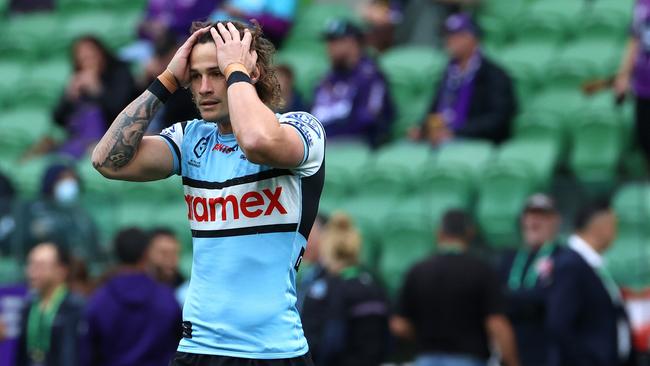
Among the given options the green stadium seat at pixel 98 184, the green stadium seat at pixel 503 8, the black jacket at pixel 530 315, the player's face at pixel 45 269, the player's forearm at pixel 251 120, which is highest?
the green stadium seat at pixel 503 8

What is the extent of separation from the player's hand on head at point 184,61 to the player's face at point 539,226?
15.5 feet

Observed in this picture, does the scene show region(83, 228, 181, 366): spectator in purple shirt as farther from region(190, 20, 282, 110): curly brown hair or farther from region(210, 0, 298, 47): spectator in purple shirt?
region(210, 0, 298, 47): spectator in purple shirt

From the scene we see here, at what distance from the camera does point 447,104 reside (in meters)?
11.2

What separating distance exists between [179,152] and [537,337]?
4796 mm

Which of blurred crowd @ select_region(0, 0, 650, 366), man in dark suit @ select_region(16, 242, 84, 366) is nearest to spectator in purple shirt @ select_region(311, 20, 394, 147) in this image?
blurred crowd @ select_region(0, 0, 650, 366)

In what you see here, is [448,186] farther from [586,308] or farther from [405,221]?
[586,308]

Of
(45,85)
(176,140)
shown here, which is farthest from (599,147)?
(176,140)

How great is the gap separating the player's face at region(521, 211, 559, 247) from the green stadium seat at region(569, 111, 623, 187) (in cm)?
142

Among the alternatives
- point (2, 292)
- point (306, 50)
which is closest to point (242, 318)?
point (2, 292)

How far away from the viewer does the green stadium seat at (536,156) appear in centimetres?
1027

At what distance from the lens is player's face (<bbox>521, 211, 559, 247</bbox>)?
30.1 ft

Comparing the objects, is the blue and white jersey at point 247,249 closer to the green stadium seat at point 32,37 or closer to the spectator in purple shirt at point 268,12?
the spectator in purple shirt at point 268,12

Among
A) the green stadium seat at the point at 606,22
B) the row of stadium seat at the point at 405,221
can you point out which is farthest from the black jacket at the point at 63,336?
the green stadium seat at the point at 606,22

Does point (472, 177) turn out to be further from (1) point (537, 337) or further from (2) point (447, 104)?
(1) point (537, 337)
